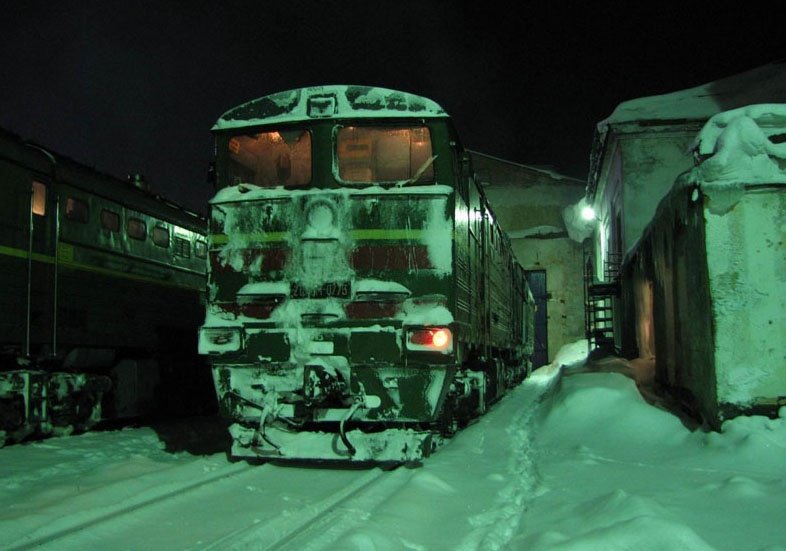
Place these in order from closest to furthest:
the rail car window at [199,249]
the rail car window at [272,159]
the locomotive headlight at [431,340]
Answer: the locomotive headlight at [431,340] < the rail car window at [272,159] < the rail car window at [199,249]

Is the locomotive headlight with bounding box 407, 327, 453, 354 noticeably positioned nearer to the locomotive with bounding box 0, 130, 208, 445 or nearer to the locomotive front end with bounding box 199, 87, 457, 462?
the locomotive front end with bounding box 199, 87, 457, 462

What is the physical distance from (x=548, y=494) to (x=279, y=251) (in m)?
3.29

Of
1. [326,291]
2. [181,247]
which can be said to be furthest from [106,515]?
[181,247]

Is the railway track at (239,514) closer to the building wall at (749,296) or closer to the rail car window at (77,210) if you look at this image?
the building wall at (749,296)

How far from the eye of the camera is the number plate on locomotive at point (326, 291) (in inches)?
251

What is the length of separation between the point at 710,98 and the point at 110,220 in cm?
1944

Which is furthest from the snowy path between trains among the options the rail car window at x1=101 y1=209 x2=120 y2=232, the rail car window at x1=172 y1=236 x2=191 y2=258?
the rail car window at x1=172 y1=236 x2=191 y2=258

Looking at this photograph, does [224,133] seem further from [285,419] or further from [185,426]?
[185,426]

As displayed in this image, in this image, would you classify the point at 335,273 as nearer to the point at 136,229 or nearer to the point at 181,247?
the point at 136,229

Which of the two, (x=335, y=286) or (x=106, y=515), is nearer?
(x=106, y=515)

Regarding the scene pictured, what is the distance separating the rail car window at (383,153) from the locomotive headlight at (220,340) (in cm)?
186

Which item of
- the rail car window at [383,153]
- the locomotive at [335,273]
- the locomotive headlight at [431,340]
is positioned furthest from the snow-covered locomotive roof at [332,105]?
the locomotive headlight at [431,340]

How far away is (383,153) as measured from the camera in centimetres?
673

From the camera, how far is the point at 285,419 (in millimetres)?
6215
